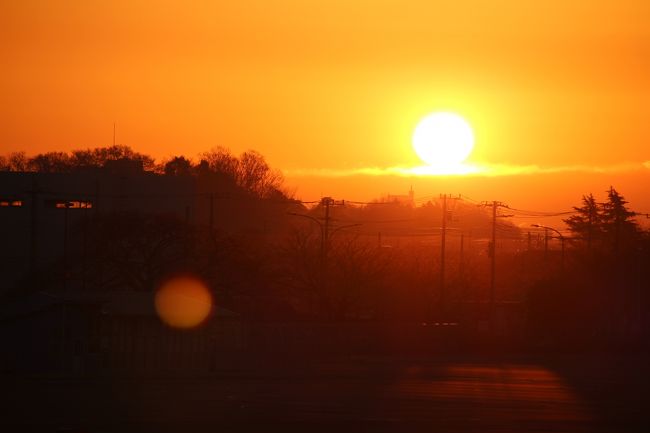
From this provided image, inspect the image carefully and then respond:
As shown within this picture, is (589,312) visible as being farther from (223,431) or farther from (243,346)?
(223,431)

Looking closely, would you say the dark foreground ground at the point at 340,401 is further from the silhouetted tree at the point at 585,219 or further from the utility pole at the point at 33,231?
the silhouetted tree at the point at 585,219

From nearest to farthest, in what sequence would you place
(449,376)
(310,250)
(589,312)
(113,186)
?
(449,376), (589,312), (310,250), (113,186)

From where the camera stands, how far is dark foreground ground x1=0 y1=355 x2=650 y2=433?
78.4ft

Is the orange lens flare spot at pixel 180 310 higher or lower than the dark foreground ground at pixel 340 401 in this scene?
higher

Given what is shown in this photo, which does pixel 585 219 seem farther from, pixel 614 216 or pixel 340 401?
pixel 340 401

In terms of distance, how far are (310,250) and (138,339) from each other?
3688cm

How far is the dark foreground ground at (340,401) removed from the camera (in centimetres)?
2391

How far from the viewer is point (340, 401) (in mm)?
29234

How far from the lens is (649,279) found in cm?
7281

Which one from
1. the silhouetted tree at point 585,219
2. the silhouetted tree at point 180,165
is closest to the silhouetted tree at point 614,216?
the silhouetted tree at point 585,219

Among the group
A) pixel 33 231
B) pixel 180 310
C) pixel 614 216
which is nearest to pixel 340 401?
pixel 180 310

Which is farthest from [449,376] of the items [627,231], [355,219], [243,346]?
[355,219]

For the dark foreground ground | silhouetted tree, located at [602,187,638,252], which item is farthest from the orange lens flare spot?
silhouetted tree, located at [602,187,638,252]

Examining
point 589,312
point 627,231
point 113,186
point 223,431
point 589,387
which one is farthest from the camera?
point 627,231
